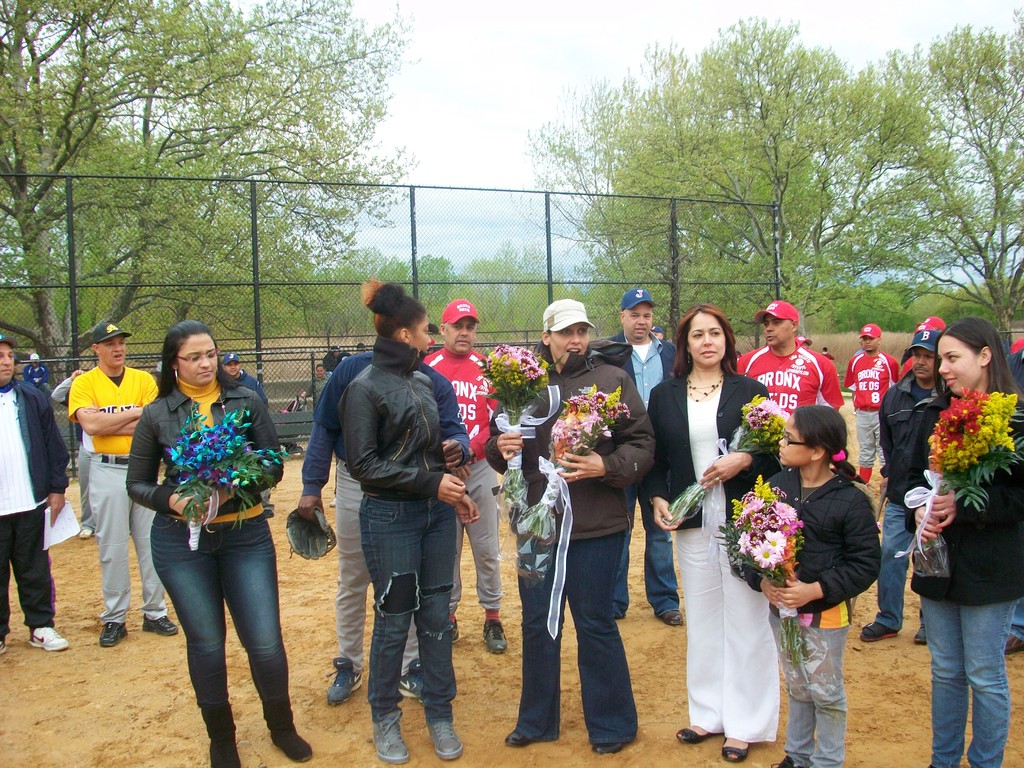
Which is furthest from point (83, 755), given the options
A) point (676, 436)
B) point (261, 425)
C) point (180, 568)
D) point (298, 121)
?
point (298, 121)

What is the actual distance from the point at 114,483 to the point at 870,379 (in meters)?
8.84

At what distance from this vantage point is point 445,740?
3795 mm

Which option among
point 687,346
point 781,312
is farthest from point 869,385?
point 687,346

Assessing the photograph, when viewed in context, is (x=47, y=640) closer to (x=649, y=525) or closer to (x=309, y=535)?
(x=309, y=535)

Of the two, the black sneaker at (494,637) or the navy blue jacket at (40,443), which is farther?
the navy blue jacket at (40,443)

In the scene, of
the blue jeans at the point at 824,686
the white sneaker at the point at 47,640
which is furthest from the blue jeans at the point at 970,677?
the white sneaker at the point at 47,640

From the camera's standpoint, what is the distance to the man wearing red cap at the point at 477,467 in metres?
5.16

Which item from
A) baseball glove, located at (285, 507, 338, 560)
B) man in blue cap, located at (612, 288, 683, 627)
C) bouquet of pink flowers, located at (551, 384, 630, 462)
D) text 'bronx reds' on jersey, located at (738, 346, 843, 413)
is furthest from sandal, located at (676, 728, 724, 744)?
text 'bronx reds' on jersey, located at (738, 346, 843, 413)

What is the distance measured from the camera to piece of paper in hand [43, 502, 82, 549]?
217 inches

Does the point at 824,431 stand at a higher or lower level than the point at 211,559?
higher

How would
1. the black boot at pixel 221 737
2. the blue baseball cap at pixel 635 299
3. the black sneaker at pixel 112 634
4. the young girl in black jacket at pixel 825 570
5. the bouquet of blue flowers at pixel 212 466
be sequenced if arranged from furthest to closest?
the blue baseball cap at pixel 635 299
the black sneaker at pixel 112 634
the black boot at pixel 221 737
the bouquet of blue flowers at pixel 212 466
the young girl in black jacket at pixel 825 570

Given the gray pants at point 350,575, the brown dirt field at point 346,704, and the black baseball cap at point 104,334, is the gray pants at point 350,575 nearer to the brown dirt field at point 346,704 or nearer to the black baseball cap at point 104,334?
the brown dirt field at point 346,704

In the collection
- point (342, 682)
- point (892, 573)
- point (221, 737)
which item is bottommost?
point (342, 682)

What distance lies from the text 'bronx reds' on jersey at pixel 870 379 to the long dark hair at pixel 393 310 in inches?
314
